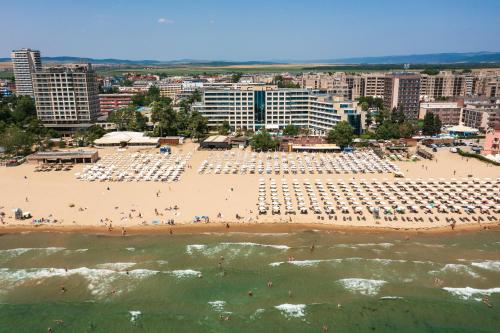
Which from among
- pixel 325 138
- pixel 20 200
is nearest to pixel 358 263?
pixel 20 200

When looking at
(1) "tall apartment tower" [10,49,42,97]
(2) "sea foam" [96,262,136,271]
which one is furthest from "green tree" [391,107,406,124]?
(1) "tall apartment tower" [10,49,42,97]

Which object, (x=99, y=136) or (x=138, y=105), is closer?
(x=99, y=136)

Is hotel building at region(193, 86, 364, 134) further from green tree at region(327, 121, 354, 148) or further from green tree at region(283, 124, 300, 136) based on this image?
green tree at region(327, 121, 354, 148)

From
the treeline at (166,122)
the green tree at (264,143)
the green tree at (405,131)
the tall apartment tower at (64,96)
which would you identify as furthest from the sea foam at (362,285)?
the tall apartment tower at (64,96)

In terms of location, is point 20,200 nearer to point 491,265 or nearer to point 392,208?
point 392,208

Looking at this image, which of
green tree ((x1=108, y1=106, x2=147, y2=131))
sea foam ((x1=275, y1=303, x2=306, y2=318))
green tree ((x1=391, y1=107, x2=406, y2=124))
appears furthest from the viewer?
green tree ((x1=391, y1=107, x2=406, y2=124))

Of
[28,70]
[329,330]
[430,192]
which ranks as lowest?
[329,330]
